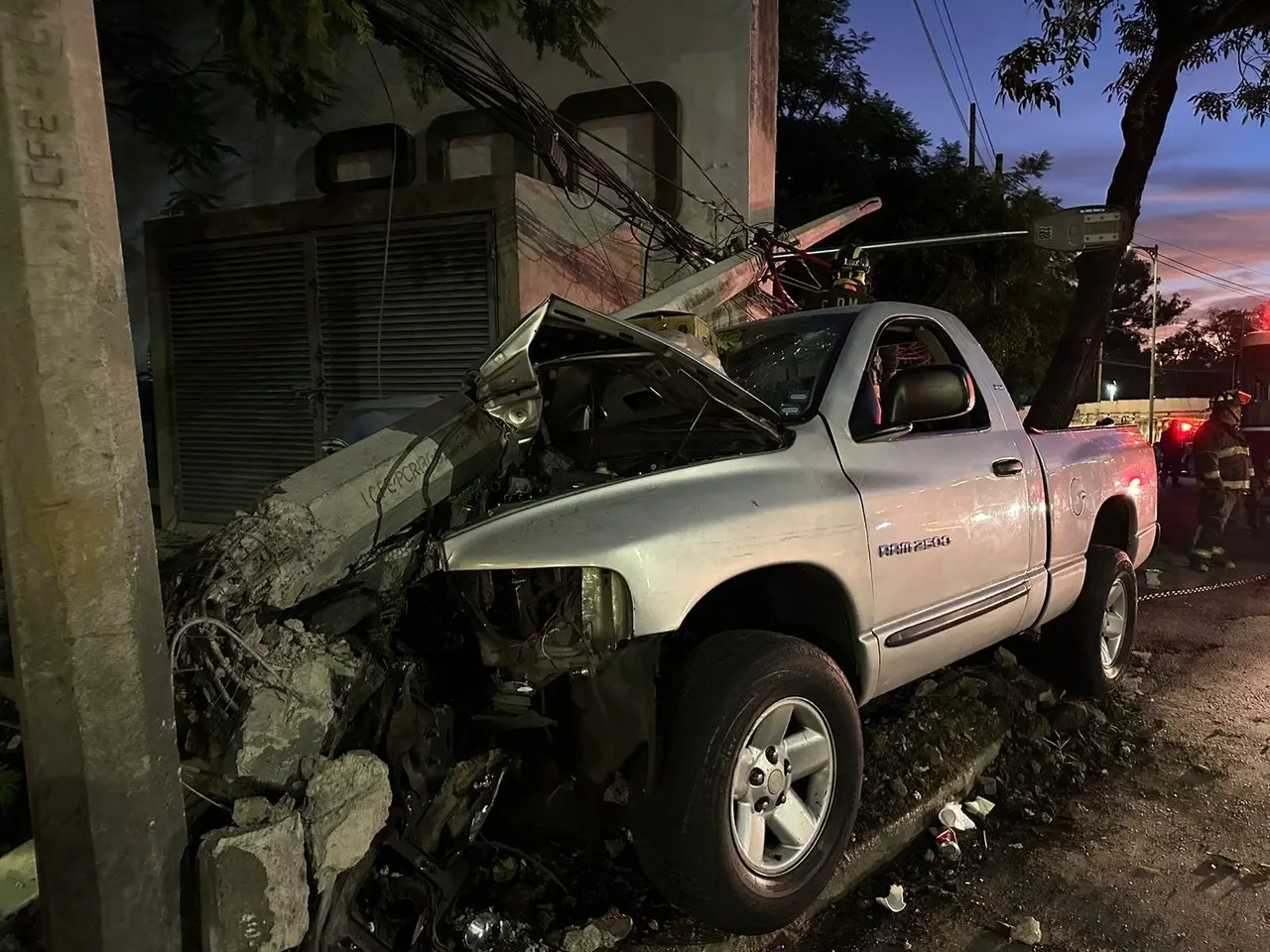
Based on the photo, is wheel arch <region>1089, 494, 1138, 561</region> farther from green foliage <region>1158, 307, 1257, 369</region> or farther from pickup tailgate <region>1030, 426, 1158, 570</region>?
green foliage <region>1158, 307, 1257, 369</region>

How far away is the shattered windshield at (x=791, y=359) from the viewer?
3.40m

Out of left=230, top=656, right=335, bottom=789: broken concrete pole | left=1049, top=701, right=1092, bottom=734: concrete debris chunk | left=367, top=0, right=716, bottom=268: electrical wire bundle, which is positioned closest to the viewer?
left=230, top=656, right=335, bottom=789: broken concrete pole

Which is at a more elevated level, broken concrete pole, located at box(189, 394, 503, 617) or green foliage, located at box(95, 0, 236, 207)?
green foliage, located at box(95, 0, 236, 207)

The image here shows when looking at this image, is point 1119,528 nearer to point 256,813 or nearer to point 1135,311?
point 256,813

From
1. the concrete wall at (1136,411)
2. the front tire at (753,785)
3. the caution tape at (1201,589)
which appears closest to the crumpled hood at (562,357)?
the front tire at (753,785)

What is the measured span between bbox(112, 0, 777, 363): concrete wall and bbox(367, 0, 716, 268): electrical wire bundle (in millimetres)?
540

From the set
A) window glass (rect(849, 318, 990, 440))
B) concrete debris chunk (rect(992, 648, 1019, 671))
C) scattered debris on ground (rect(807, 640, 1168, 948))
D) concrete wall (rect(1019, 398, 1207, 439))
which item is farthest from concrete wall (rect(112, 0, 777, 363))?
concrete wall (rect(1019, 398, 1207, 439))

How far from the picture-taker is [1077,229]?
22.7 ft

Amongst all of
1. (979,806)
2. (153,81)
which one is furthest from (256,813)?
(153,81)

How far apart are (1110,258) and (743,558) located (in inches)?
346

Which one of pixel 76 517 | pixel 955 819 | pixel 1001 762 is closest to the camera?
pixel 76 517

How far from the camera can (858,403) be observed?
3422 mm

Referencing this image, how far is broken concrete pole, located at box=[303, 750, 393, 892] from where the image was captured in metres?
2.15

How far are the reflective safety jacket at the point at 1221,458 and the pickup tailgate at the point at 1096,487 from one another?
485 cm
